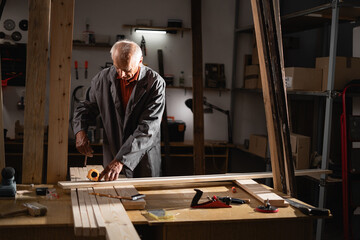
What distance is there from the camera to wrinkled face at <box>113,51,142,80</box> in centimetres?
313

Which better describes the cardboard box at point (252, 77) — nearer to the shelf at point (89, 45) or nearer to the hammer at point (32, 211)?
the shelf at point (89, 45)

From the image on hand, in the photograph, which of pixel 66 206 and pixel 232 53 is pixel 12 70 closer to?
pixel 232 53

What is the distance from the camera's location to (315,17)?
16.0 ft

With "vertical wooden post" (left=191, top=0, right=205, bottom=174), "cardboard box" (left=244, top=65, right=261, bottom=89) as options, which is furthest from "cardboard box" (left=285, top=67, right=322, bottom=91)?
"cardboard box" (left=244, top=65, right=261, bottom=89)

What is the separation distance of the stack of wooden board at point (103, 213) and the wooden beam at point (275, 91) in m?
0.96

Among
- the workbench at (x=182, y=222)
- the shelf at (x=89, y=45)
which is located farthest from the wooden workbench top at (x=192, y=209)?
the shelf at (x=89, y=45)

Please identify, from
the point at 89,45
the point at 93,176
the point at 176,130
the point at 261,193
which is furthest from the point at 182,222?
the point at 89,45

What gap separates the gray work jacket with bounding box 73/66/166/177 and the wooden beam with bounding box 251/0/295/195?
80 cm

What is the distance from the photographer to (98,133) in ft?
19.1

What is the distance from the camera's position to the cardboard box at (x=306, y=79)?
4.44 m

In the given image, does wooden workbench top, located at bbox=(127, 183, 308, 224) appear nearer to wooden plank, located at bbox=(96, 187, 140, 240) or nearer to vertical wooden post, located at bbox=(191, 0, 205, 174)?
wooden plank, located at bbox=(96, 187, 140, 240)

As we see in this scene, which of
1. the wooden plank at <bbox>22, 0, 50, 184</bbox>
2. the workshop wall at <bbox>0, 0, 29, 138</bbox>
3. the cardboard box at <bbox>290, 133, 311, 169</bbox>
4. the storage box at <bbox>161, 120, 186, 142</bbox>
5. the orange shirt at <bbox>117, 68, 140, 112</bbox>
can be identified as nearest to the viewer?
the wooden plank at <bbox>22, 0, 50, 184</bbox>

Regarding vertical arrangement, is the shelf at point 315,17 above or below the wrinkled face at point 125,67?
above

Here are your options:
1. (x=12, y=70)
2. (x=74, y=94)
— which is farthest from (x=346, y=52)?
(x=12, y=70)
